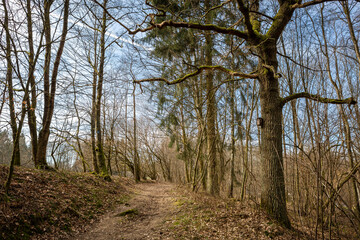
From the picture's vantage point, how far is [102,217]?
538 centimetres

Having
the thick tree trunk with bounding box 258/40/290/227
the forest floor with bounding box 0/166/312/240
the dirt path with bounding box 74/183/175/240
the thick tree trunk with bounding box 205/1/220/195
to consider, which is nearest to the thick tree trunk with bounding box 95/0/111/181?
the forest floor with bounding box 0/166/312/240

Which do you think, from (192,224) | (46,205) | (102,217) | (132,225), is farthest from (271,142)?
(46,205)

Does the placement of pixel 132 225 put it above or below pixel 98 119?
below

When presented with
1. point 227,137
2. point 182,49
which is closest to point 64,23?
point 182,49

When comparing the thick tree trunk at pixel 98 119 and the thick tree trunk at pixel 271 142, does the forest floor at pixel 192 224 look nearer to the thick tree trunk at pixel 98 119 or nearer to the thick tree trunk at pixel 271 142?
the thick tree trunk at pixel 271 142

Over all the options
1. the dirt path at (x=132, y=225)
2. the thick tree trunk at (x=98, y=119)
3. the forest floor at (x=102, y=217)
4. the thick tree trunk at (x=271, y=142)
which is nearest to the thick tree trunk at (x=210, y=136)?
the forest floor at (x=102, y=217)

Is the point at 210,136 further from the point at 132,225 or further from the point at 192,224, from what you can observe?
the point at 132,225

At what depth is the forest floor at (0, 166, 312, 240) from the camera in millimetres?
3730

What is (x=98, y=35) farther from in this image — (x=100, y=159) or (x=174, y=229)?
(x=174, y=229)

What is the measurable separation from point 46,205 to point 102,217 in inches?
60.5

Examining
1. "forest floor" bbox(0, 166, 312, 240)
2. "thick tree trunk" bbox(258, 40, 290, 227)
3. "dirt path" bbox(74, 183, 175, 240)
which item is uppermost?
"thick tree trunk" bbox(258, 40, 290, 227)

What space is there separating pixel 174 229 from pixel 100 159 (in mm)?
6192

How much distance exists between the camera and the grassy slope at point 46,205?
3494mm

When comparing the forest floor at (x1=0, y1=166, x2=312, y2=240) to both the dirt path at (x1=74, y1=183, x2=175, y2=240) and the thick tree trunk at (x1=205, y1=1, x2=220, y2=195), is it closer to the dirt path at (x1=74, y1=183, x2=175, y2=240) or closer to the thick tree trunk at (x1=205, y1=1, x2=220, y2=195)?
the dirt path at (x1=74, y1=183, x2=175, y2=240)
